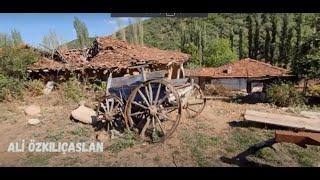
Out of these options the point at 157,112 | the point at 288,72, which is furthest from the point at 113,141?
the point at 288,72

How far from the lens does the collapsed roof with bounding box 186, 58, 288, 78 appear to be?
9.01 meters

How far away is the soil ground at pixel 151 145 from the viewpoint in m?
6.15

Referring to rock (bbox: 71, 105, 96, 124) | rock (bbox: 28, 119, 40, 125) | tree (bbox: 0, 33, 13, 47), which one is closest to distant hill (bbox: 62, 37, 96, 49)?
tree (bbox: 0, 33, 13, 47)

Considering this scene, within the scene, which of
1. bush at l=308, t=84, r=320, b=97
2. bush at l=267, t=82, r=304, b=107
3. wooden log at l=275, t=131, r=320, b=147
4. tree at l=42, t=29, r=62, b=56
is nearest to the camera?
wooden log at l=275, t=131, r=320, b=147

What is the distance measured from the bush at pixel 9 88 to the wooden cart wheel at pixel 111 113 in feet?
5.60

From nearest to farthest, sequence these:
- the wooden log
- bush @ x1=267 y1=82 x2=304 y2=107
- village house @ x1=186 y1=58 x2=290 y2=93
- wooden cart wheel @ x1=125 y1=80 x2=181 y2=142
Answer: the wooden log, wooden cart wheel @ x1=125 y1=80 x2=181 y2=142, bush @ x1=267 y1=82 x2=304 y2=107, village house @ x1=186 y1=58 x2=290 y2=93

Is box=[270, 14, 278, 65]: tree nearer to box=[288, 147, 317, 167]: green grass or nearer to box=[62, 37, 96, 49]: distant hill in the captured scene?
box=[288, 147, 317, 167]: green grass

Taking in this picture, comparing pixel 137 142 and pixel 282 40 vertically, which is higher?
pixel 282 40

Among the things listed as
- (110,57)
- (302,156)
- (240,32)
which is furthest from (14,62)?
(302,156)

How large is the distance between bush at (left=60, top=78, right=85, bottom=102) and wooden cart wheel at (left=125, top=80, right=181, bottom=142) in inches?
52.5

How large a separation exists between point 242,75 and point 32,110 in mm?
7437

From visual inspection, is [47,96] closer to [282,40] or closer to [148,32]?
[148,32]

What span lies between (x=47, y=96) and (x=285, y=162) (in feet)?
16.5
